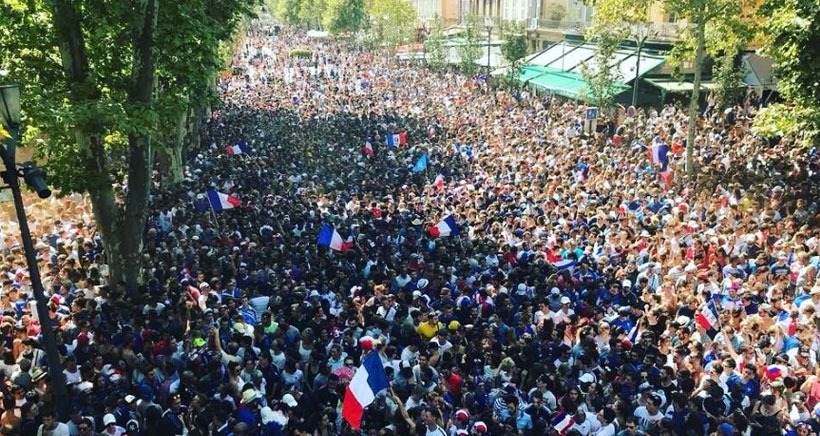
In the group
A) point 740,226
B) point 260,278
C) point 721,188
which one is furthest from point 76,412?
point 721,188

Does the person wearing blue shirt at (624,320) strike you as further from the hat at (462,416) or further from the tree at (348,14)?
the tree at (348,14)

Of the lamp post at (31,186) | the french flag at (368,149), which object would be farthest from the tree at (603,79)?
the lamp post at (31,186)

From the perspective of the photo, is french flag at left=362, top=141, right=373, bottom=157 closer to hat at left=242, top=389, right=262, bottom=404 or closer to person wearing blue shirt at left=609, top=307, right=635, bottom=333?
person wearing blue shirt at left=609, top=307, right=635, bottom=333

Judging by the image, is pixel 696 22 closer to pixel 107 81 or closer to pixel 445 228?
pixel 445 228

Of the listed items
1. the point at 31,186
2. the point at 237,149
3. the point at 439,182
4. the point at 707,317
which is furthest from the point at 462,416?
the point at 237,149

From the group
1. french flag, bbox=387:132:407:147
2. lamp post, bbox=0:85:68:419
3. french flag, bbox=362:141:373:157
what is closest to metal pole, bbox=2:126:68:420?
lamp post, bbox=0:85:68:419

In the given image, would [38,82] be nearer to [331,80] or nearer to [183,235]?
[183,235]

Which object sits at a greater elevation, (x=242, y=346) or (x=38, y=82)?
(x=38, y=82)
